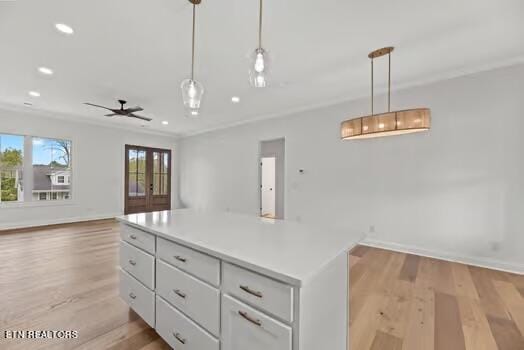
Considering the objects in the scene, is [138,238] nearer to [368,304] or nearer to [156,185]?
[368,304]

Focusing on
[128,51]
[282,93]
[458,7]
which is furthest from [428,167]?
[128,51]

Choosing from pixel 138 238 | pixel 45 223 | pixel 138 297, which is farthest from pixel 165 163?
pixel 138 297

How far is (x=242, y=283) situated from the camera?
1.08 m

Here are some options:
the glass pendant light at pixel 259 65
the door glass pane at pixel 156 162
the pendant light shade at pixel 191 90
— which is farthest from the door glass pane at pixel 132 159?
the glass pendant light at pixel 259 65

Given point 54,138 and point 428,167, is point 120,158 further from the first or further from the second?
point 428,167

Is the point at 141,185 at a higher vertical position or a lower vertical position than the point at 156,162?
lower

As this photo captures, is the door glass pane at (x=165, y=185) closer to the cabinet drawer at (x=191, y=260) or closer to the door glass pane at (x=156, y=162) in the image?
the door glass pane at (x=156, y=162)

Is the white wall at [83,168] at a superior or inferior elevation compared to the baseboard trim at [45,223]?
superior

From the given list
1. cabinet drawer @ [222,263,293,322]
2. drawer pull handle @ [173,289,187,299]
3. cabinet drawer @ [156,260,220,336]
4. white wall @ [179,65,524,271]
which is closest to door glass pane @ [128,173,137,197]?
white wall @ [179,65,524,271]

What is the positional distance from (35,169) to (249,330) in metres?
7.16

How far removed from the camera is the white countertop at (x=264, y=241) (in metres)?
0.98

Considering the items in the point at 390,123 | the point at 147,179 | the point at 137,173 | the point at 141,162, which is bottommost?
the point at 147,179

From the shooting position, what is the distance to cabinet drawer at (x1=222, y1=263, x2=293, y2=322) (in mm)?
919

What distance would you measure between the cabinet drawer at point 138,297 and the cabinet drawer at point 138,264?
0.05 meters
